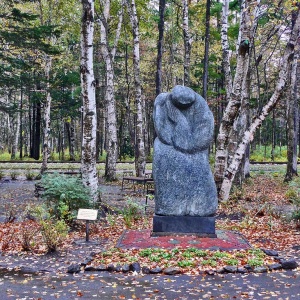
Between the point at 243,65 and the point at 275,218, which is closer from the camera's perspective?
the point at 275,218

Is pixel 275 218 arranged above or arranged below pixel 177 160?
below

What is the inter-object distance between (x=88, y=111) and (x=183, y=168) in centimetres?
382

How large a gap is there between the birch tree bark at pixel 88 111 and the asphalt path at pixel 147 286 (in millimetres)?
4982

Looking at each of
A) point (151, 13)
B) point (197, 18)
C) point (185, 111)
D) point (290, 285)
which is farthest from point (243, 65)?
point (151, 13)

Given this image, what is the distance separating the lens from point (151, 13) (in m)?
26.0

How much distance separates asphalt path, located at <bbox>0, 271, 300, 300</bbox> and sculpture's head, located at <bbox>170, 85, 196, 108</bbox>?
147 inches

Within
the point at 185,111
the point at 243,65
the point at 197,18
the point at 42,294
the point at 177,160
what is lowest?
the point at 42,294

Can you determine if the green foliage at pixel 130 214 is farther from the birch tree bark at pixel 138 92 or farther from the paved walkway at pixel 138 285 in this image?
the birch tree bark at pixel 138 92

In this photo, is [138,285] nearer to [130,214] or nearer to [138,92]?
[130,214]

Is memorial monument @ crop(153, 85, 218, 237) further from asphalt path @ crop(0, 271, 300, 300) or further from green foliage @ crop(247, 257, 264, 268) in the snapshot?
asphalt path @ crop(0, 271, 300, 300)

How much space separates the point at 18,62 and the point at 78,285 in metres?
15.2

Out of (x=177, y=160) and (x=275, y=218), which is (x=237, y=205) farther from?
(x=177, y=160)

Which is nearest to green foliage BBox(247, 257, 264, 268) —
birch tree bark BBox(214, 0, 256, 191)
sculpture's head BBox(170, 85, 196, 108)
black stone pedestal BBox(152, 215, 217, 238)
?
black stone pedestal BBox(152, 215, 217, 238)

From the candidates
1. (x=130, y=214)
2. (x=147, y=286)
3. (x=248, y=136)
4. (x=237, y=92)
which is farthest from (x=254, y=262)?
(x=248, y=136)
